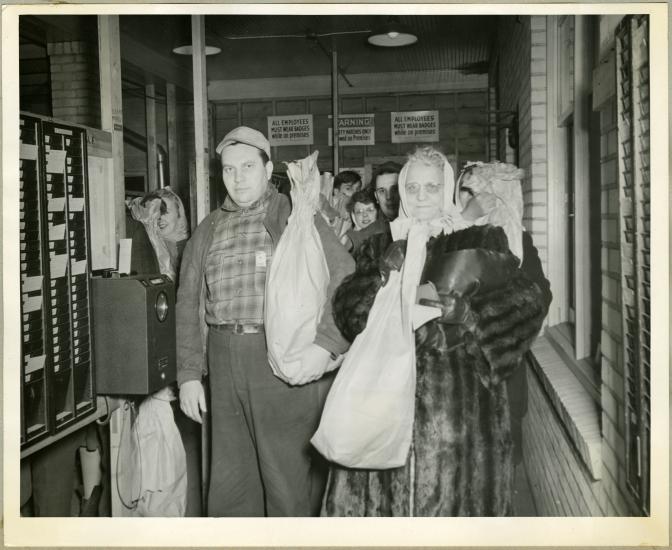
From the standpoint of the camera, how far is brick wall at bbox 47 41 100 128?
4.27 m

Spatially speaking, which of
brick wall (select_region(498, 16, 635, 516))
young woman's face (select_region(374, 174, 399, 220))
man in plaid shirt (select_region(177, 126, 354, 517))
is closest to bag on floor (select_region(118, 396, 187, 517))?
man in plaid shirt (select_region(177, 126, 354, 517))

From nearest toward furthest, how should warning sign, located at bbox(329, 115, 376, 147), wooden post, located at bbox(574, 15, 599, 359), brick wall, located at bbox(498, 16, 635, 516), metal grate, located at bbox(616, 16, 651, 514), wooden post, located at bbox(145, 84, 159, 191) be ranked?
metal grate, located at bbox(616, 16, 651, 514) → brick wall, located at bbox(498, 16, 635, 516) → wooden post, located at bbox(574, 15, 599, 359) → warning sign, located at bbox(329, 115, 376, 147) → wooden post, located at bbox(145, 84, 159, 191)

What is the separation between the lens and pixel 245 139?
2.14 m

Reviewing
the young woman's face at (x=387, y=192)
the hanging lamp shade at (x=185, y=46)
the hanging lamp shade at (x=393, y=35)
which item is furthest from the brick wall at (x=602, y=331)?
the hanging lamp shade at (x=185, y=46)

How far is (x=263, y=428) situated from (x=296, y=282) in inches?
21.7

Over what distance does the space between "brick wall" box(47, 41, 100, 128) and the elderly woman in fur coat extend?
325 cm

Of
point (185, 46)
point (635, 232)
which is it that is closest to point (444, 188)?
point (635, 232)

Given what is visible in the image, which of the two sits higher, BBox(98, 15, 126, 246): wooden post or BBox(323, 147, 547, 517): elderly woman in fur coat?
BBox(98, 15, 126, 246): wooden post

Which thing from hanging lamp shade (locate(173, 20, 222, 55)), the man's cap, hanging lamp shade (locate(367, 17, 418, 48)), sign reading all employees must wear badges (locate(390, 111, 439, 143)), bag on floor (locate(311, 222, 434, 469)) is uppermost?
hanging lamp shade (locate(173, 20, 222, 55))

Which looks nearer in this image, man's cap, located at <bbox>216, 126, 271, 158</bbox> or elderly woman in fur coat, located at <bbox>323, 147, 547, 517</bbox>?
elderly woman in fur coat, located at <bbox>323, 147, 547, 517</bbox>

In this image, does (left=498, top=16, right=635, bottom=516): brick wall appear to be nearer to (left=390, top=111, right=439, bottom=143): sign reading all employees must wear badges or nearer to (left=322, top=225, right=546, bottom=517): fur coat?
(left=322, top=225, right=546, bottom=517): fur coat

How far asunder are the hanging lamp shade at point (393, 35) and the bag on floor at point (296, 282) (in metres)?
0.48

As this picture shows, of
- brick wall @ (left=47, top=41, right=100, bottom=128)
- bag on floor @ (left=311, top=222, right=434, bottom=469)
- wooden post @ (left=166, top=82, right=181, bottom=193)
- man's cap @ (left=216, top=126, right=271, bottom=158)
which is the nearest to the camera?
bag on floor @ (left=311, top=222, right=434, bottom=469)

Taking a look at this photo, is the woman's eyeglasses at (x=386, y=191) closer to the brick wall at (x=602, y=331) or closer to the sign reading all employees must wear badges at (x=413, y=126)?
the sign reading all employees must wear badges at (x=413, y=126)
